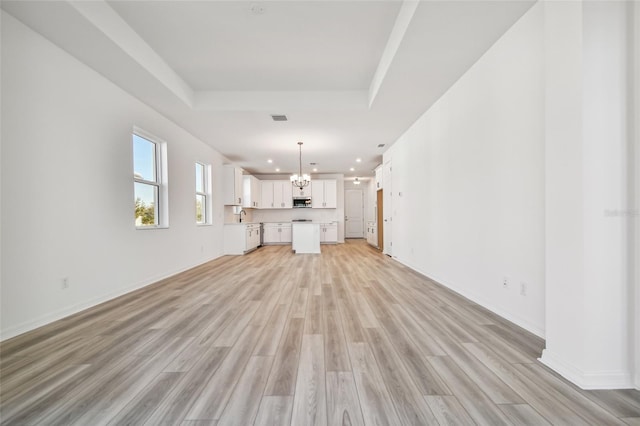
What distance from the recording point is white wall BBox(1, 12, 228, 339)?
7.36ft

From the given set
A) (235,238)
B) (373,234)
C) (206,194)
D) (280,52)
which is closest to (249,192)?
(235,238)

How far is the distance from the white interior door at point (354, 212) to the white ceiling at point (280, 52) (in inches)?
285

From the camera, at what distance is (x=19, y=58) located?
2316 millimetres

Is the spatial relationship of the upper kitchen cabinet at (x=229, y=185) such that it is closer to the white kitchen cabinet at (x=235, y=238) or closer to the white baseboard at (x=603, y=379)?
the white kitchen cabinet at (x=235, y=238)

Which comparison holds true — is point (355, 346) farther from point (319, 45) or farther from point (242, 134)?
point (242, 134)

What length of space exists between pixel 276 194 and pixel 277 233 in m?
1.41

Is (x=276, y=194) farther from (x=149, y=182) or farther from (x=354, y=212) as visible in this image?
(x=149, y=182)

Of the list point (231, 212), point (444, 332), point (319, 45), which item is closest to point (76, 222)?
point (319, 45)

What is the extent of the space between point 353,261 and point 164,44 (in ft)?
15.9

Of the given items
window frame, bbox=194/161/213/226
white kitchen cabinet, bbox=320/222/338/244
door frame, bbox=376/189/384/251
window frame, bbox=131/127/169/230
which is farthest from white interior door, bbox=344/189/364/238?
window frame, bbox=131/127/169/230

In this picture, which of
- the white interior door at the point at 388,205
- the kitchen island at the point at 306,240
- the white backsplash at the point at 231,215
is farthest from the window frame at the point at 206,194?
the white interior door at the point at 388,205

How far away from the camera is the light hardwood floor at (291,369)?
51.2 inches

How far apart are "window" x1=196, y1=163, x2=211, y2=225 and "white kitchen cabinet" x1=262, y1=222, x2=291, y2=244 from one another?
3.44 meters

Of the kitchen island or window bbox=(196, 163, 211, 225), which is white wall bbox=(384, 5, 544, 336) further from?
window bbox=(196, 163, 211, 225)
